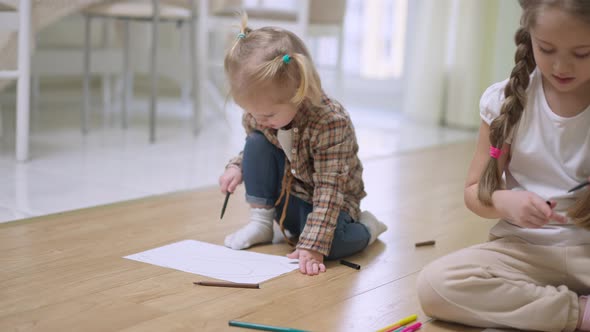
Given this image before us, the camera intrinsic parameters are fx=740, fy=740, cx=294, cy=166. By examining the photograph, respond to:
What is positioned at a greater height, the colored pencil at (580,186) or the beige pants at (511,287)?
the colored pencil at (580,186)

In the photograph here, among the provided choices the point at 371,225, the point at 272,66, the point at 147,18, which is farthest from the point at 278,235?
the point at 147,18

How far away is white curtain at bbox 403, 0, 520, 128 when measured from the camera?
143 inches

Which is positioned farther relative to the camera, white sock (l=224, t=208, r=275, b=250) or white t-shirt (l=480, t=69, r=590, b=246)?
white sock (l=224, t=208, r=275, b=250)

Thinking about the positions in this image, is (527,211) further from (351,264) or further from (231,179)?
(231,179)

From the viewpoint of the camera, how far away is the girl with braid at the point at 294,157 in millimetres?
1366

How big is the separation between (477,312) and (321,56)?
140 inches

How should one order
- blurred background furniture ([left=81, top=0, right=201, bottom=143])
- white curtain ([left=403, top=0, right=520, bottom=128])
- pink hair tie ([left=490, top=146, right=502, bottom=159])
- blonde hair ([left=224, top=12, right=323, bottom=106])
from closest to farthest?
pink hair tie ([left=490, top=146, right=502, bottom=159]) < blonde hair ([left=224, top=12, right=323, bottom=106]) < blurred background furniture ([left=81, top=0, right=201, bottom=143]) < white curtain ([left=403, top=0, right=520, bottom=128])

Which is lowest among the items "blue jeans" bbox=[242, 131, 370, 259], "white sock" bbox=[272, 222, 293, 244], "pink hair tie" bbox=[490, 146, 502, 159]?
"white sock" bbox=[272, 222, 293, 244]

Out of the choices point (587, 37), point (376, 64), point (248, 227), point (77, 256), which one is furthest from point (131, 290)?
point (376, 64)

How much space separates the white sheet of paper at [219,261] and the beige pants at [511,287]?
0.33 meters

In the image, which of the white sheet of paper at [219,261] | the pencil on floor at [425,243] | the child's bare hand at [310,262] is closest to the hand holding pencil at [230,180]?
the white sheet of paper at [219,261]

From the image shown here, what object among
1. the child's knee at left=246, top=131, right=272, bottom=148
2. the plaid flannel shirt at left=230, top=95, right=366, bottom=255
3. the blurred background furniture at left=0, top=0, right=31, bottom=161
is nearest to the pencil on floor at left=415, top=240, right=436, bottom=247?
the plaid flannel shirt at left=230, top=95, right=366, bottom=255

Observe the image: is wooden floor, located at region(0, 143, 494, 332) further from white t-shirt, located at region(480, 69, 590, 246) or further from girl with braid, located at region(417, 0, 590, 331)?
white t-shirt, located at region(480, 69, 590, 246)

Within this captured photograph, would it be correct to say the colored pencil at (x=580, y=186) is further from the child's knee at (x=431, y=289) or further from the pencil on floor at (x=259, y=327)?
the pencil on floor at (x=259, y=327)
